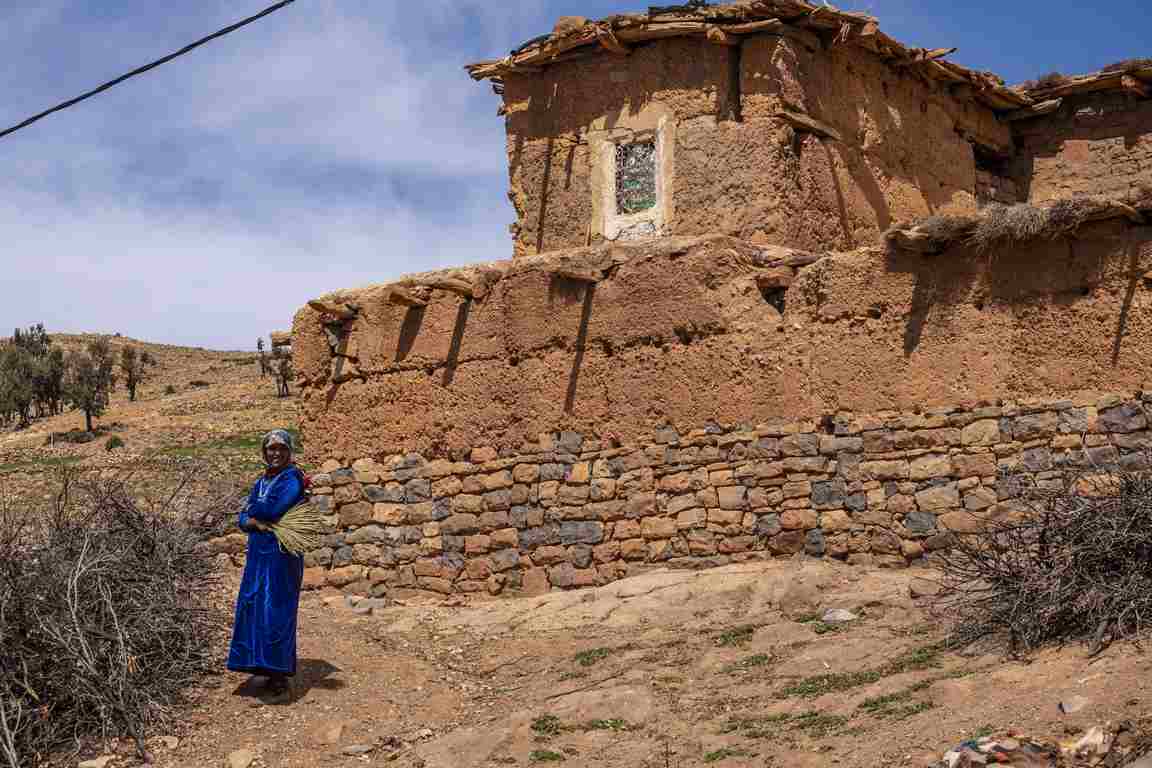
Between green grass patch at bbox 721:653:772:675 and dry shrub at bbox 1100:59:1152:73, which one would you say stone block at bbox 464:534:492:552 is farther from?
dry shrub at bbox 1100:59:1152:73

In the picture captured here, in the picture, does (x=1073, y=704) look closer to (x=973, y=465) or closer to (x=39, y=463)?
(x=973, y=465)

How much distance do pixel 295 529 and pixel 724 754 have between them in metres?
2.76

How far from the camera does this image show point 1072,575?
5902 millimetres

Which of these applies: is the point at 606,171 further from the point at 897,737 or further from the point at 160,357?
the point at 160,357

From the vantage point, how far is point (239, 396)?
33.2 m

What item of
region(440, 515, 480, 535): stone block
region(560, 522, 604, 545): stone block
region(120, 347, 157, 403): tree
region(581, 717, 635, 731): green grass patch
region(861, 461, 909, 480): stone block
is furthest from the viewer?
region(120, 347, 157, 403): tree

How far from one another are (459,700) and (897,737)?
2789mm

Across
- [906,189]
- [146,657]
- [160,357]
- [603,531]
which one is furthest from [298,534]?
[160,357]

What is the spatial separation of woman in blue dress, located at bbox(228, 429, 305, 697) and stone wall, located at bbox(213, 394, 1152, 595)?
201 centimetres

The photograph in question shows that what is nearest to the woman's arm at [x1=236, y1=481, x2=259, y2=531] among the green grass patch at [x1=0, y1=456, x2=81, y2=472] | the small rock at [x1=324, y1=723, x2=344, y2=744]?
the small rock at [x1=324, y1=723, x2=344, y2=744]

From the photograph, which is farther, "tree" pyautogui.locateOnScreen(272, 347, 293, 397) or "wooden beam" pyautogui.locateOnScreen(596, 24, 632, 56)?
"tree" pyautogui.locateOnScreen(272, 347, 293, 397)

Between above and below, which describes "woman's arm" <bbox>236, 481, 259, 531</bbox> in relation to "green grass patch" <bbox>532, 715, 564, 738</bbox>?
above

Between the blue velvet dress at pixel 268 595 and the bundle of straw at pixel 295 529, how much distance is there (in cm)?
4

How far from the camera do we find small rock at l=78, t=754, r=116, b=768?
6.57 m
